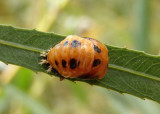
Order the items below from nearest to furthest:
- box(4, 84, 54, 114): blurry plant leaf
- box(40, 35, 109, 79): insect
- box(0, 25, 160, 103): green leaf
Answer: box(0, 25, 160, 103): green leaf → box(40, 35, 109, 79): insect → box(4, 84, 54, 114): blurry plant leaf

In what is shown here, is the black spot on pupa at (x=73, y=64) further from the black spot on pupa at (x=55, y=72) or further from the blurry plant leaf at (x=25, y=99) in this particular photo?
the blurry plant leaf at (x=25, y=99)

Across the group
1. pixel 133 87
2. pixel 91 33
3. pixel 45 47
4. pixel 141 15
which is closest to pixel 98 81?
pixel 133 87

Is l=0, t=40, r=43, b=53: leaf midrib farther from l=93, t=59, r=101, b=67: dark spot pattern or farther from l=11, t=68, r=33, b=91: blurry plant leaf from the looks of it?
l=11, t=68, r=33, b=91: blurry plant leaf

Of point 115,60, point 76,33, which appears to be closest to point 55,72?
point 115,60

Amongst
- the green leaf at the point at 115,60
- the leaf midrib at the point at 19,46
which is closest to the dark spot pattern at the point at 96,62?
the green leaf at the point at 115,60

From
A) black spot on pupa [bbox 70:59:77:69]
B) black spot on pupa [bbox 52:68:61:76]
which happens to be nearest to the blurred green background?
A: black spot on pupa [bbox 52:68:61:76]

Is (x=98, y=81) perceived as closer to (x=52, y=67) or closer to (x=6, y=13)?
(x=52, y=67)

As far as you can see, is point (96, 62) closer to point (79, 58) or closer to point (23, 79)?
point (79, 58)

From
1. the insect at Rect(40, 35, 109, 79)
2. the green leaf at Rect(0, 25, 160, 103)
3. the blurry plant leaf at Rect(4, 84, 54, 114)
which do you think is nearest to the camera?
the green leaf at Rect(0, 25, 160, 103)

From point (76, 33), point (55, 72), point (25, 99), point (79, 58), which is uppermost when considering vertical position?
point (79, 58)
